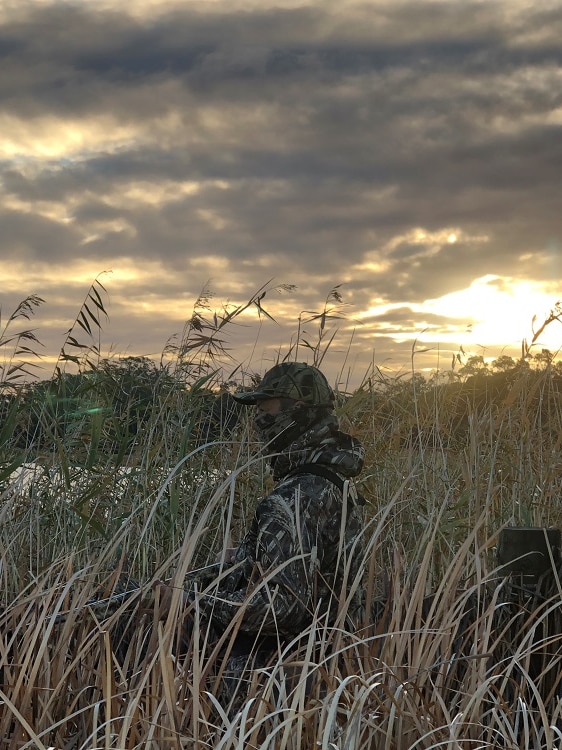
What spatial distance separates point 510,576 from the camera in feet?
10.6

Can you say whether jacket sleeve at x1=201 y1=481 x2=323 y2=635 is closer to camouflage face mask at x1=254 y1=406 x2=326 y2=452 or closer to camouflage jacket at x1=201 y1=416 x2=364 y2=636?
camouflage jacket at x1=201 y1=416 x2=364 y2=636

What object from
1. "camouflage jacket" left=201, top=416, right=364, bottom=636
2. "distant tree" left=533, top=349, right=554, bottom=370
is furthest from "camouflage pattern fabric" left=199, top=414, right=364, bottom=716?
"distant tree" left=533, top=349, right=554, bottom=370

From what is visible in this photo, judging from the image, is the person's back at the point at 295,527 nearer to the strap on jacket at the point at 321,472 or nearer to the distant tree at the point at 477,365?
the strap on jacket at the point at 321,472

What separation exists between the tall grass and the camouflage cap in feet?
1.04

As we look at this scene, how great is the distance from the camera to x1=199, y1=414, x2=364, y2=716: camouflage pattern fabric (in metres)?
2.87

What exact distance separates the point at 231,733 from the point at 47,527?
2733 mm

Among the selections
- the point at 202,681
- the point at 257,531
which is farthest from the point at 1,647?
the point at 257,531

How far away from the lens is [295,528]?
9.70 feet

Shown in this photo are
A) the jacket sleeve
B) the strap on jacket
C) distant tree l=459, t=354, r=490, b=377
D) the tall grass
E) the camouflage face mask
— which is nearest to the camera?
the tall grass

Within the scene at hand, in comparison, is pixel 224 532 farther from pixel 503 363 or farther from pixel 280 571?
pixel 503 363

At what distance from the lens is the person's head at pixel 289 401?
3.36 m

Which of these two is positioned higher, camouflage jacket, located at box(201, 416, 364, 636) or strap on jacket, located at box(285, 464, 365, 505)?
strap on jacket, located at box(285, 464, 365, 505)

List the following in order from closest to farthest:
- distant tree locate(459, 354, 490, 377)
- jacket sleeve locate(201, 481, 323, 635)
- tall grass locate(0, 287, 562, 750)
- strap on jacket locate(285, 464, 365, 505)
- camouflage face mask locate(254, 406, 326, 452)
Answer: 1. tall grass locate(0, 287, 562, 750)
2. jacket sleeve locate(201, 481, 323, 635)
3. strap on jacket locate(285, 464, 365, 505)
4. camouflage face mask locate(254, 406, 326, 452)
5. distant tree locate(459, 354, 490, 377)

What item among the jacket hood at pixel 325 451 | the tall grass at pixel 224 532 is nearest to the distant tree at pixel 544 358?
the tall grass at pixel 224 532
